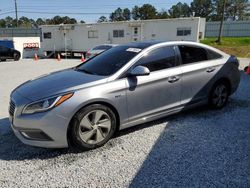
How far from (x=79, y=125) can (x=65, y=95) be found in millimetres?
450

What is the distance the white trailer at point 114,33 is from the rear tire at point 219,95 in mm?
14204

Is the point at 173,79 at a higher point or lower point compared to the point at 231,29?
lower

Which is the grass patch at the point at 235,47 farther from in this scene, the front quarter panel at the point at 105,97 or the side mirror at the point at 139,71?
the front quarter panel at the point at 105,97

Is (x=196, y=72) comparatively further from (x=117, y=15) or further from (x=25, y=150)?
(x=117, y=15)

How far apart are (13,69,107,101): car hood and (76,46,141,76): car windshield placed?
0.23 metres

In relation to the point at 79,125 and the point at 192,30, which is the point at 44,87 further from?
the point at 192,30

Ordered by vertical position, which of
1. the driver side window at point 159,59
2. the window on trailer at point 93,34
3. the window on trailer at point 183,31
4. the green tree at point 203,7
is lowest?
the driver side window at point 159,59

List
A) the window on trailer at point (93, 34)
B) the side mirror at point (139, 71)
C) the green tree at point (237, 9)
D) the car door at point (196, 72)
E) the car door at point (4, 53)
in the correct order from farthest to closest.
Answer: the green tree at point (237, 9) → the window on trailer at point (93, 34) → the car door at point (4, 53) → the car door at point (196, 72) → the side mirror at point (139, 71)

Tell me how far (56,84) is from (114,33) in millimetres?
18579

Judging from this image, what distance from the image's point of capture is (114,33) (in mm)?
21484

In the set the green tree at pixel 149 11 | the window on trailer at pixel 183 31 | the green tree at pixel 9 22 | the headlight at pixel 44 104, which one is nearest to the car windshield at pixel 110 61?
the headlight at pixel 44 104

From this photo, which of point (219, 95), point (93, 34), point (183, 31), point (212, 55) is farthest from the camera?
point (93, 34)

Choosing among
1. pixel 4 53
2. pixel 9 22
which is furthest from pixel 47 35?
pixel 9 22

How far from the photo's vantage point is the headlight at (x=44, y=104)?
3.24m
